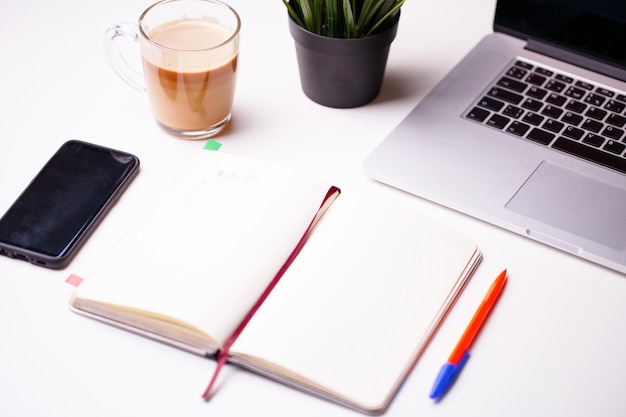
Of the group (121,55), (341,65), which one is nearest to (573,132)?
(341,65)

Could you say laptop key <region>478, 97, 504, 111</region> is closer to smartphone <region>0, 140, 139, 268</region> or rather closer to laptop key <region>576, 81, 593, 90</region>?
laptop key <region>576, 81, 593, 90</region>

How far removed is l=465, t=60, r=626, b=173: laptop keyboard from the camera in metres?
0.89

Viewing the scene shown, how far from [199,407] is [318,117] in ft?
1.39

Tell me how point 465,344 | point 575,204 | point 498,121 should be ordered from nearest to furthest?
point 465,344 < point 575,204 < point 498,121

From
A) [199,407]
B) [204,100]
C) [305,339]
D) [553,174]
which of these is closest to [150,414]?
[199,407]

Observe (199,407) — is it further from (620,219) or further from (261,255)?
(620,219)

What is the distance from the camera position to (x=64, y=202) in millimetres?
794

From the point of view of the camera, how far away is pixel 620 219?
81 centimetres

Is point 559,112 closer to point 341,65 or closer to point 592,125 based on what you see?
point 592,125

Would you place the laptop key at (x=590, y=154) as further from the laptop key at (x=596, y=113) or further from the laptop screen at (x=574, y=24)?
the laptop screen at (x=574, y=24)

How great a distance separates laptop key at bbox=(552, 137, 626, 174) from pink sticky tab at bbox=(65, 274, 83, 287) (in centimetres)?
54

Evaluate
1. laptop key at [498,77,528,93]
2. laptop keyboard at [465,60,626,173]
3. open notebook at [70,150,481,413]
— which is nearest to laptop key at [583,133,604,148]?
laptop keyboard at [465,60,626,173]

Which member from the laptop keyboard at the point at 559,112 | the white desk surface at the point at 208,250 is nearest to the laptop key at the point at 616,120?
the laptop keyboard at the point at 559,112

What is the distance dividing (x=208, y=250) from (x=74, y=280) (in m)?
0.13
